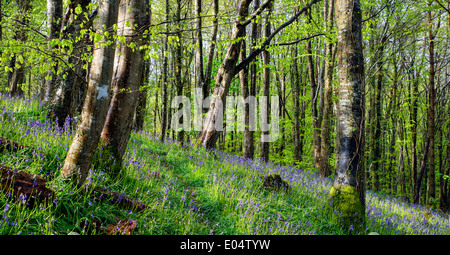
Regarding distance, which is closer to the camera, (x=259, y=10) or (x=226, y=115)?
(x=259, y=10)

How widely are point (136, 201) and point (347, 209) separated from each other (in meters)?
3.64

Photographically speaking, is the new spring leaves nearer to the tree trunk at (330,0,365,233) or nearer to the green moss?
the tree trunk at (330,0,365,233)

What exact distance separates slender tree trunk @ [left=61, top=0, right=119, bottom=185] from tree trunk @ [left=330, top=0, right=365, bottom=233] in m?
4.21

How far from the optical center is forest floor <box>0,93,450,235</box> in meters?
2.31

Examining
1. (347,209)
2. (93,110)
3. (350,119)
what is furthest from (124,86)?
(347,209)

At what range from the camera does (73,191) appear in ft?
8.48

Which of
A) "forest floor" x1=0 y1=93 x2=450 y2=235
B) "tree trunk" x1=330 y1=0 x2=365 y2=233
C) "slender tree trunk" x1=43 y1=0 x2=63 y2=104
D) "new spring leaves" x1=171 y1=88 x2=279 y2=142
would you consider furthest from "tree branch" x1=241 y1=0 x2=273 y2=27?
"slender tree trunk" x1=43 y1=0 x2=63 y2=104

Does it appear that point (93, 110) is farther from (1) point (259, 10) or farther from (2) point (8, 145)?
(1) point (259, 10)

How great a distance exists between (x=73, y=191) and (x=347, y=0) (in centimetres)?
580

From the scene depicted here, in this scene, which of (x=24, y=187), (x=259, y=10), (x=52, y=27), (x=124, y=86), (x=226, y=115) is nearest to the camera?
(x=24, y=187)

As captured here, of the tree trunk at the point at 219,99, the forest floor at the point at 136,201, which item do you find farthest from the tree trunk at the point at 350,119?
the tree trunk at the point at 219,99

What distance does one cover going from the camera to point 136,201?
121 inches

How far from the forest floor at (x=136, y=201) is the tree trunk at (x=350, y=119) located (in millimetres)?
508
